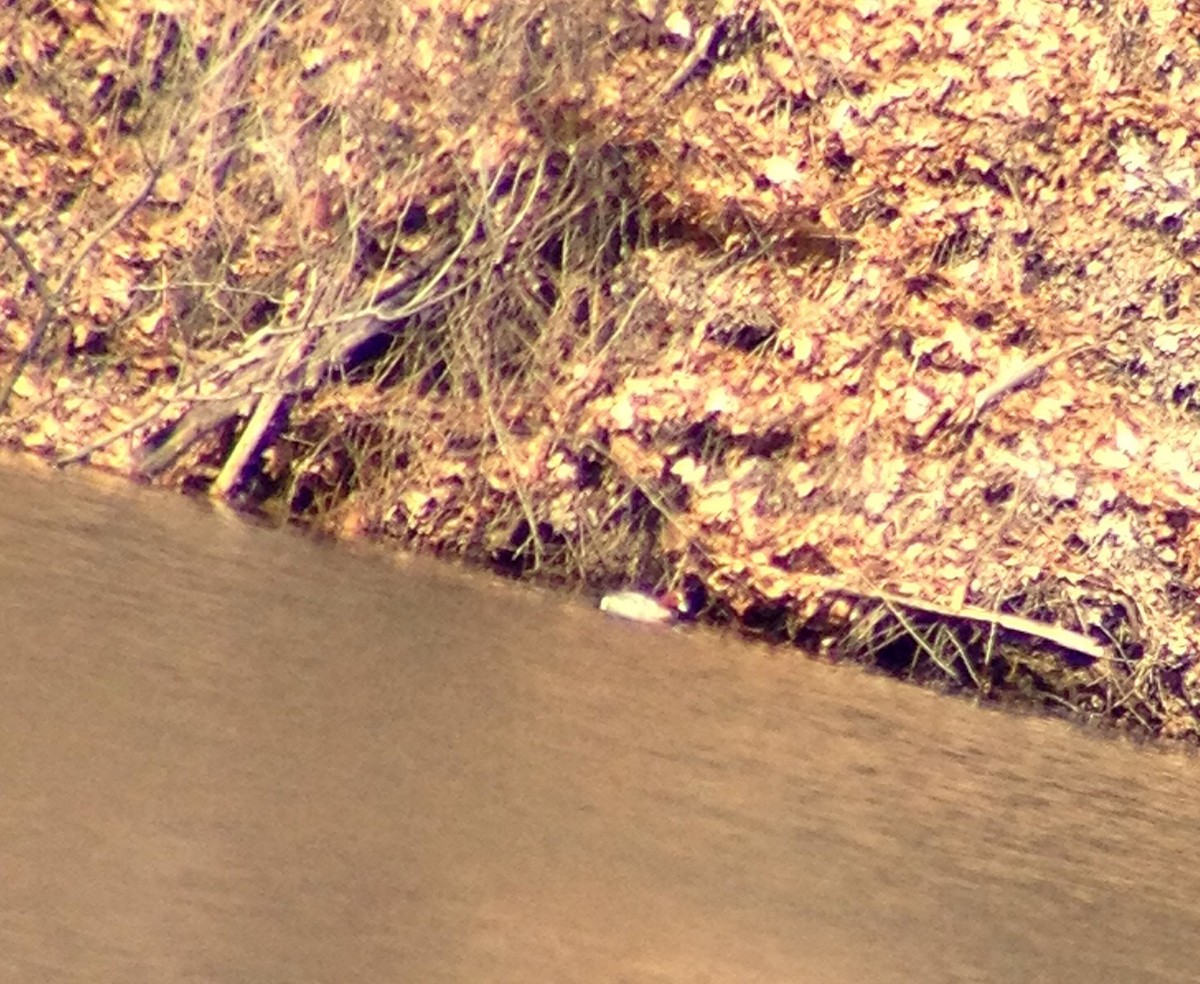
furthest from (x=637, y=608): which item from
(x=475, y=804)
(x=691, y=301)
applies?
(x=475, y=804)

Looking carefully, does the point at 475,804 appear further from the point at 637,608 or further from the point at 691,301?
the point at 691,301

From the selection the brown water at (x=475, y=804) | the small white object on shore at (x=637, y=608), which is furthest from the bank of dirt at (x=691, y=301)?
the brown water at (x=475, y=804)

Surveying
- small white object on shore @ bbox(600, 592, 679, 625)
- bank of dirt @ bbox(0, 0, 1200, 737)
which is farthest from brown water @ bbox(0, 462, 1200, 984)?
bank of dirt @ bbox(0, 0, 1200, 737)

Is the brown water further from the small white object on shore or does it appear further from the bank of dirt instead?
the bank of dirt

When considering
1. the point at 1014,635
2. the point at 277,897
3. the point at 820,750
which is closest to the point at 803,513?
the point at 1014,635

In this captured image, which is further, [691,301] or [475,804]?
[691,301]

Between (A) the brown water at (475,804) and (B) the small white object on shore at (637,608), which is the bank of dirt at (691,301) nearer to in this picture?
(B) the small white object on shore at (637,608)

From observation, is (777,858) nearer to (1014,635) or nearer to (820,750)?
(820,750)
